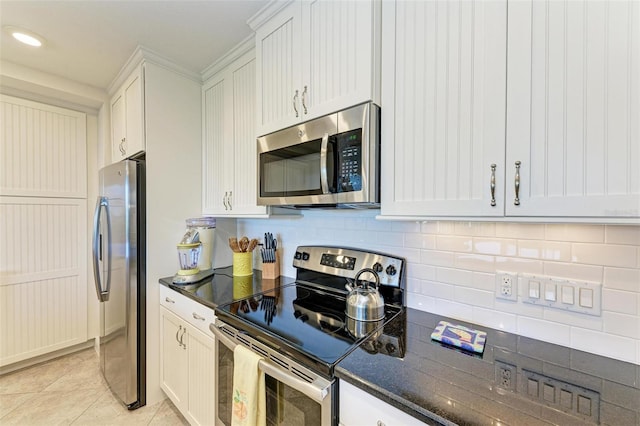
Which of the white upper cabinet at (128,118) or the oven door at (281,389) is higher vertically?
the white upper cabinet at (128,118)

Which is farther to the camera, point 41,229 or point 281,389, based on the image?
point 41,229

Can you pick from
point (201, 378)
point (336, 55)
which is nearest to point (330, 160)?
point (336, 55)

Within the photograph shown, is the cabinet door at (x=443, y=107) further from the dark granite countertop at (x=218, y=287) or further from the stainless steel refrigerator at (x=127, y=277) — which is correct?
the stainless steel refrigerator at (x=127, y=277)

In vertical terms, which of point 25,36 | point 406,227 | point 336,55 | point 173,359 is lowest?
point 173,359

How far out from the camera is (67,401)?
2.02 metres

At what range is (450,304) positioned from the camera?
4.02 ft

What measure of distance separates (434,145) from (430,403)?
782mm

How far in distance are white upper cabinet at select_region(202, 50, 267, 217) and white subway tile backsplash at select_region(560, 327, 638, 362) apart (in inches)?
58.5

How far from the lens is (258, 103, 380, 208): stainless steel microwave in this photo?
3.52 ft

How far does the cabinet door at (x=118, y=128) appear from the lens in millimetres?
2195

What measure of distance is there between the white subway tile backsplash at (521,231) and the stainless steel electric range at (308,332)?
446 mm

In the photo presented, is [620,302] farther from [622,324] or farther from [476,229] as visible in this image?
[476,229]

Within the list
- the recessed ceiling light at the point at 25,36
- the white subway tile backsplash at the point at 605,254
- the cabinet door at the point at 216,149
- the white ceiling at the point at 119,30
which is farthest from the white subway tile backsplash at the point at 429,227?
the recessed ceiling light at the point at 25,36

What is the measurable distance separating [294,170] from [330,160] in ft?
0.87
